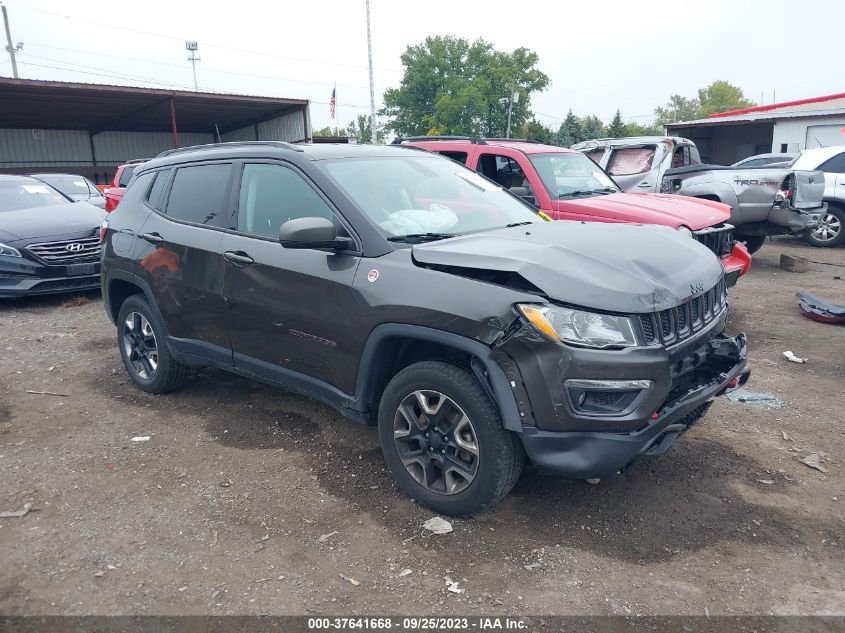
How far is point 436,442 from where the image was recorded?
3307mm

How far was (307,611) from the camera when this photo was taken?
2750 millimetres

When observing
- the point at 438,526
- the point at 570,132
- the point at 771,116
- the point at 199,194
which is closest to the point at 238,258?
the point at 199,194

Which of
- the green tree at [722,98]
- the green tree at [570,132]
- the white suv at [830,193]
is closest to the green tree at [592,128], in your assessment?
the green tree at [570,132]

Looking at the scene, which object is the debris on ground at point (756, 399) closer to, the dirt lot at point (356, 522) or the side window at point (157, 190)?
the dirt lot at point (356, 522)

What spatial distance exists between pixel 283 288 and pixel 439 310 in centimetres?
115

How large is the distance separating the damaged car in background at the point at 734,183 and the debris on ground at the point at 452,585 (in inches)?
335

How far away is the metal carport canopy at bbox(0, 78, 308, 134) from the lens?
21500mm

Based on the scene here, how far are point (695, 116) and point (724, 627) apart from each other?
118 metres

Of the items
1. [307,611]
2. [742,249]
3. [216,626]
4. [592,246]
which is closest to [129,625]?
[216,626]

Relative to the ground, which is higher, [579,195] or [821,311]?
[579,195]

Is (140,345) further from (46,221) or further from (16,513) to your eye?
(46,221)

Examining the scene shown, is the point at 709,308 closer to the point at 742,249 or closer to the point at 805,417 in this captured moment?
the point at 805,417

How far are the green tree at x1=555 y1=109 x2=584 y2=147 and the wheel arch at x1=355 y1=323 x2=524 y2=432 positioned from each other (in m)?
41.9

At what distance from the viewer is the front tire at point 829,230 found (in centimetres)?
1215
